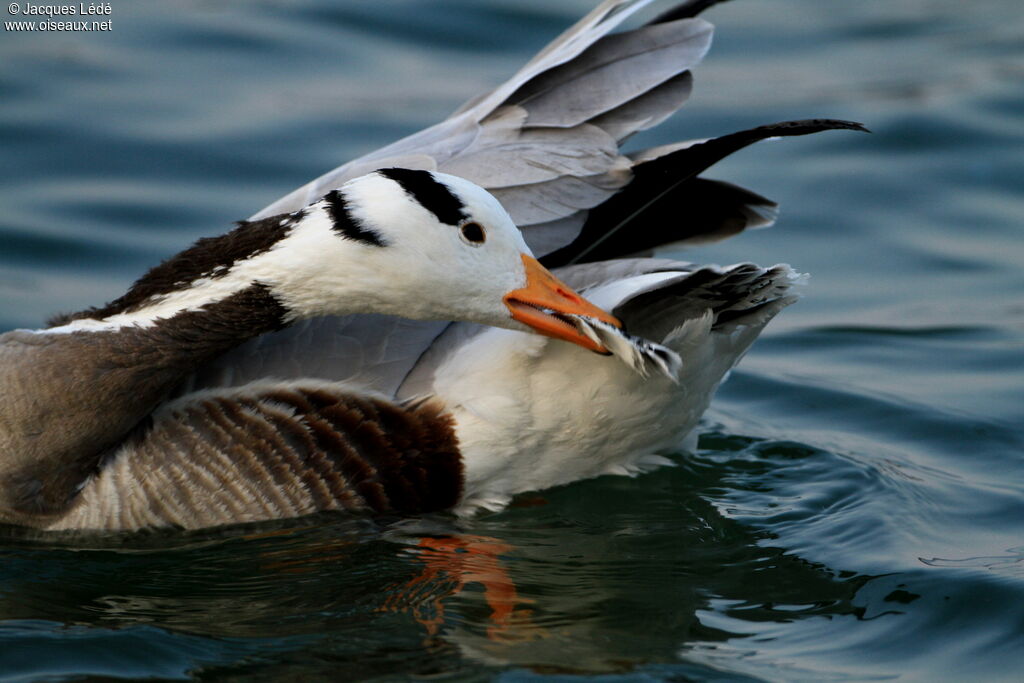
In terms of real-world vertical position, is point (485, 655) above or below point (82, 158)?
below

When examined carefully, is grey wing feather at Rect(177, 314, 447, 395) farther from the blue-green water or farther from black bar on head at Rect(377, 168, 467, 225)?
black bar on head at Rect(377, 168, 467, 225)

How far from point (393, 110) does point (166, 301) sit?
572 centimetres

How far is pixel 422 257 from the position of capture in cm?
502

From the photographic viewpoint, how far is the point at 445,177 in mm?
4988

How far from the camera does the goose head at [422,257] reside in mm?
4977

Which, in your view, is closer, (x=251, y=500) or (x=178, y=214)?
(x=251, y=500)

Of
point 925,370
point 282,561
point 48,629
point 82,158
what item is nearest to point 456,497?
point 282,561

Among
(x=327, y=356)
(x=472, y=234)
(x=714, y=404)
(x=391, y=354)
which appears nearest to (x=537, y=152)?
(x=472, y=234)

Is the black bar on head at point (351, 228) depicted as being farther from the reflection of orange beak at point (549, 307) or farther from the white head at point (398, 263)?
the reflection of orange beak at point (549, 307)

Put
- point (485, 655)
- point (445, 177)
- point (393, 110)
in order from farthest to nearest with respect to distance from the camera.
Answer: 1. point (393, 110)
2. point (445, 177)
3. point (485, 655)

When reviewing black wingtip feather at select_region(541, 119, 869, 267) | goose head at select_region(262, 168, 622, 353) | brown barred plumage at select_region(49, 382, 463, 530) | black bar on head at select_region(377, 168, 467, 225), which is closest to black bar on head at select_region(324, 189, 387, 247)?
goose head at select_region(262, 168, 622, 353)

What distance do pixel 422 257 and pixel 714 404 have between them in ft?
9.39

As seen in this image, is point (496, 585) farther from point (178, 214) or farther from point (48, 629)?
point (178, 214)

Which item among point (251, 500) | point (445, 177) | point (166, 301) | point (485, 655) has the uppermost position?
point (445, 177)
